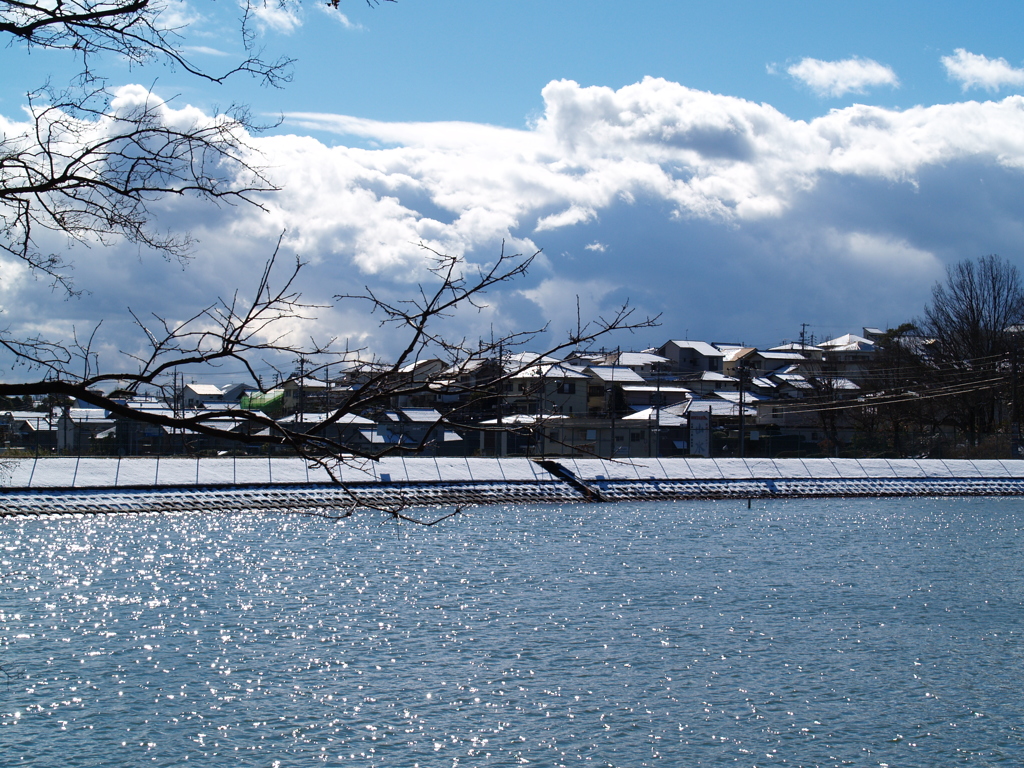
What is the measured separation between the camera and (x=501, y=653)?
38.0 feet

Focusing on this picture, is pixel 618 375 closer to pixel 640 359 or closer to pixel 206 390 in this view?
pixel 640 359

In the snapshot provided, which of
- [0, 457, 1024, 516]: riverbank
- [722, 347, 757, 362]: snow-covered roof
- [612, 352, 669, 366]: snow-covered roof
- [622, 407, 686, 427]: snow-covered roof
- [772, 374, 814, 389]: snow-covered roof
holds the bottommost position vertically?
[0, 457, 1024, 516]: riverbank

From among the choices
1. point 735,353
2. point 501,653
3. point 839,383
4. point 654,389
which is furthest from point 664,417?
point 501,653

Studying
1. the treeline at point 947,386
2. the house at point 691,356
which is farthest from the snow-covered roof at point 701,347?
the treeline at point 947,386

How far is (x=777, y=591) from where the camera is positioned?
16109mm

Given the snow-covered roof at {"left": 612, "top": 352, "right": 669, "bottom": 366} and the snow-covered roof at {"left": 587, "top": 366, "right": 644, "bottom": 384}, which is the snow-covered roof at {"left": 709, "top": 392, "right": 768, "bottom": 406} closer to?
the snow-covered roof at {"left": 587, "top": 366, "right": 644, "bottom": 384}

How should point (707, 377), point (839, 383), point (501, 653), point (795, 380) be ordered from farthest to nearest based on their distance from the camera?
point (707, 377), point (795, 380), point (839, 383), point (501, 653)

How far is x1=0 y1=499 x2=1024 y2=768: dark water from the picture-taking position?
870cm

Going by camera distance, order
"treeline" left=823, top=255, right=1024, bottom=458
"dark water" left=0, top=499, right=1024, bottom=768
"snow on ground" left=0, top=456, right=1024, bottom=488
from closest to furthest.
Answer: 1. "dark water" left=0, top=499, right=1024, bottom=768
2. "snow on ground" left=0, top=456, right=1024, bottom=488
3. "treeline" left=823, top=255, right=1024, bottom=458

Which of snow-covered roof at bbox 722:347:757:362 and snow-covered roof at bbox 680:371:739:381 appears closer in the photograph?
snow-covered roof at bbox 680:371:739:381

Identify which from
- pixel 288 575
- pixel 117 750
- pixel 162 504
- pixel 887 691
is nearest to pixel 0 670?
pixel 117 750

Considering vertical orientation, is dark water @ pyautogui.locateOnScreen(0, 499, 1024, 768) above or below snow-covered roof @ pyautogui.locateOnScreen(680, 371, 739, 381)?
below

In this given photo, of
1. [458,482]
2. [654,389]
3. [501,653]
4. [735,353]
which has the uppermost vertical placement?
[735,353]

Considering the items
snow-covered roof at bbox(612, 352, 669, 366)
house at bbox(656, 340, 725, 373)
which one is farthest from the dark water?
house at bbox(656, 340, 725, 373)
